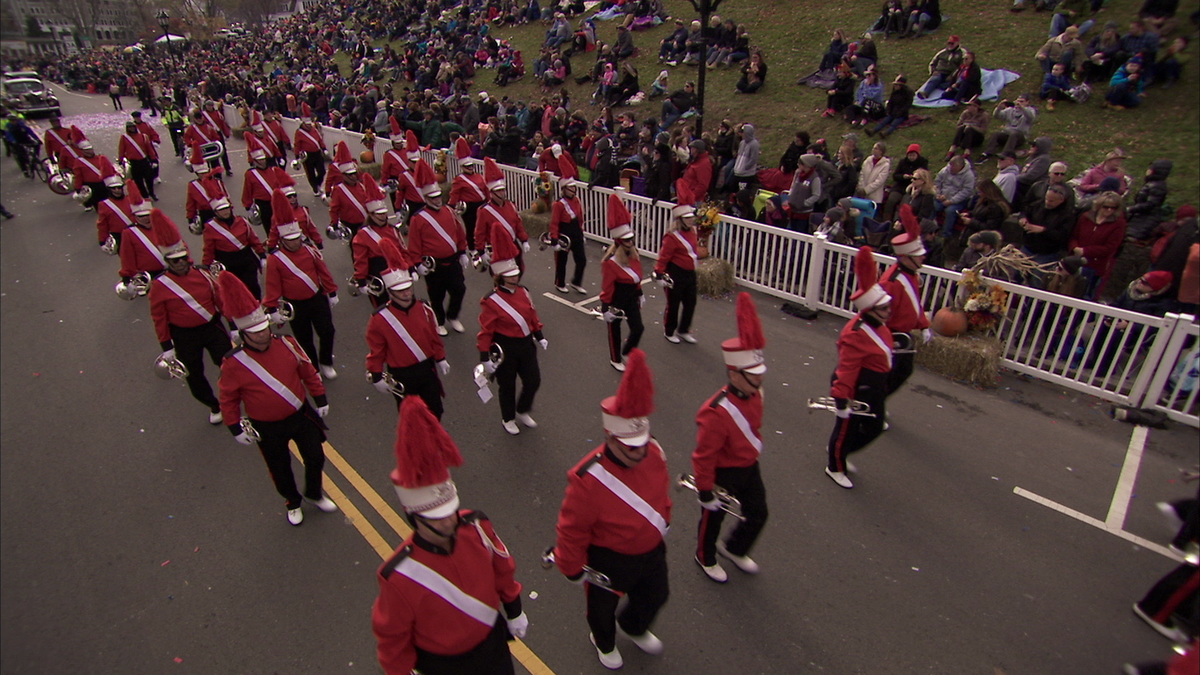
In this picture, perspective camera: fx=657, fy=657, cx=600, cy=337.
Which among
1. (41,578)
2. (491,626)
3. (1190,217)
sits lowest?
(41,578)

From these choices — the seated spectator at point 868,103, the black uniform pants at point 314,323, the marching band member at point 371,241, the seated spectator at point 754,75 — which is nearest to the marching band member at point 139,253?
the black uniform pants at point 314,323

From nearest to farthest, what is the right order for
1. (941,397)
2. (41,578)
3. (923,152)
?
1. (41,578)
2. (941,397)
3. (923,152)

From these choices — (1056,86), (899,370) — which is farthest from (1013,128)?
(899,370)

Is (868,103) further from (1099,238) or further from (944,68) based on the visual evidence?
(1099,238)

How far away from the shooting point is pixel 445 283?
27.7 ft

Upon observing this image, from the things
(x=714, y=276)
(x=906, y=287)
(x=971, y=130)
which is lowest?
(x=714, y=276)

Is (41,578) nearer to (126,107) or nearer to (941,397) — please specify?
(941,397)

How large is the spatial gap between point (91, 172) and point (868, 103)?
52.4 ft

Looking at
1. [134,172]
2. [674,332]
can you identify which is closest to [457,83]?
[134,172]

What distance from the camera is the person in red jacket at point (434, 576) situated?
276 cm

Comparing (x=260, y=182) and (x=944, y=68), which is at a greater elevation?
(x=944, y=68)

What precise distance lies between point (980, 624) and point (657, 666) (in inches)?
84.4

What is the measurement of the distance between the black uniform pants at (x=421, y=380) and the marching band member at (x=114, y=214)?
21.9 feet

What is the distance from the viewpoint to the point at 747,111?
1552 cm
